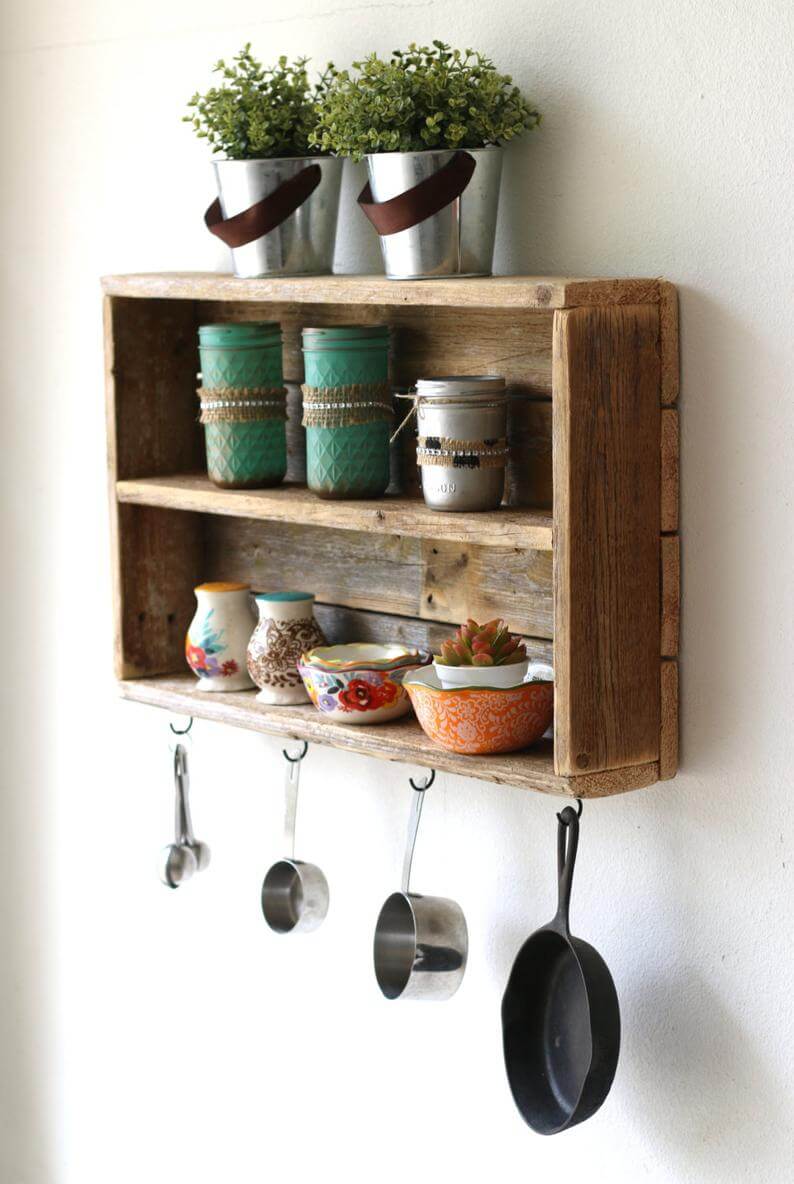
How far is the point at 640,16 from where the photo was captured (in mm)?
1248

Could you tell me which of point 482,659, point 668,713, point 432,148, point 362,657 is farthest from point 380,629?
point 432,148

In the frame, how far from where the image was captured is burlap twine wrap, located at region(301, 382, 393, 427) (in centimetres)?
140

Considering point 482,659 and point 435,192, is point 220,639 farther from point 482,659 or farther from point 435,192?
point 435,192

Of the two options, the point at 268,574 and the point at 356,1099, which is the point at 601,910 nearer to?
the point at 356,1099

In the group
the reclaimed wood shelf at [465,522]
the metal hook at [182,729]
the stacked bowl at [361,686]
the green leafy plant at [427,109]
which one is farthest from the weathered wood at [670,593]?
the metal hook at [182,729]

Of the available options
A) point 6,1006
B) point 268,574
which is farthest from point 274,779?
point 6,1006

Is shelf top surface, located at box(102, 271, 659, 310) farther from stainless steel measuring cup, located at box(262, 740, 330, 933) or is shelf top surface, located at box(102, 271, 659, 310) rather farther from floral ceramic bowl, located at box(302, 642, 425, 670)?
stainless steel measuring cup, located at box(262, 740, 330, 933)

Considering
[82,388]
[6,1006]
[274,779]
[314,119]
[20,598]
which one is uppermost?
[314,119]

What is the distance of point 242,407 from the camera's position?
1.49 meters

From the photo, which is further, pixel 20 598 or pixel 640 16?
pixel 20 598

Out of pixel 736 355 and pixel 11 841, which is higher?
pixel 736 355

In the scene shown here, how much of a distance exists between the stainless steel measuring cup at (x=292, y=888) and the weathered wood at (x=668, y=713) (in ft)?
1.44

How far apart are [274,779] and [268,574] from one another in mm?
227

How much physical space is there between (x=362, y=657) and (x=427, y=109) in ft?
1.67
